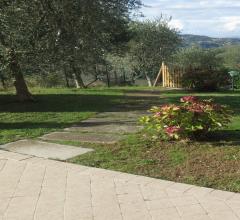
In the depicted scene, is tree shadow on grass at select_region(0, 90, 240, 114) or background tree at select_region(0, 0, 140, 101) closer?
background tree at select_region(0, 0, 140, 101)

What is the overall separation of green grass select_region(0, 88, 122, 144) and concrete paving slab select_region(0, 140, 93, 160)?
43 centimetres

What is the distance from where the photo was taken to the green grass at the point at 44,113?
9633 mm

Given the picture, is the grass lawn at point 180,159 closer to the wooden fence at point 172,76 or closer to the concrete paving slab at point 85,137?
the concrete paving slab at point 85,137

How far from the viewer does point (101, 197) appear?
17.6 feet

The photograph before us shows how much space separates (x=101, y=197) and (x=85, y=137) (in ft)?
11.3

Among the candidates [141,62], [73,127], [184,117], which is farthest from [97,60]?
[141,62]

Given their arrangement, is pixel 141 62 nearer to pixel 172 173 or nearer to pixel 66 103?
pixel 66 103

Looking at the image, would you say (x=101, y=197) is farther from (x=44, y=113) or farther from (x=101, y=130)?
(x=44, y=113)

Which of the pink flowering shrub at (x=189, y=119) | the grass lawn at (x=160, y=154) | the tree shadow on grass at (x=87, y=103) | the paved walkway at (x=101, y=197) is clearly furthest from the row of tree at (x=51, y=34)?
the paved walkway at (x=101, y=197)

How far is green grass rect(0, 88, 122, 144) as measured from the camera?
9.63m

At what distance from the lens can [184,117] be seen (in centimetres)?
787

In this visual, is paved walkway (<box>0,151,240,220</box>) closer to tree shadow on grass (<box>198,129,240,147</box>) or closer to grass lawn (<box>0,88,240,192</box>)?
grass lawn (<box>0,88,240,192</box>)

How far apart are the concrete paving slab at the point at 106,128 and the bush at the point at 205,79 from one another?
9536 millimetres

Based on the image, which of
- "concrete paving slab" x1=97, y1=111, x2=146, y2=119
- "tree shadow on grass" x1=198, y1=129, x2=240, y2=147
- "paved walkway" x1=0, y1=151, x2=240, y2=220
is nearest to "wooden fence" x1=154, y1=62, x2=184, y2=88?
"concrete paving slab" x1=97, y1=111, x2=146, y2=119
